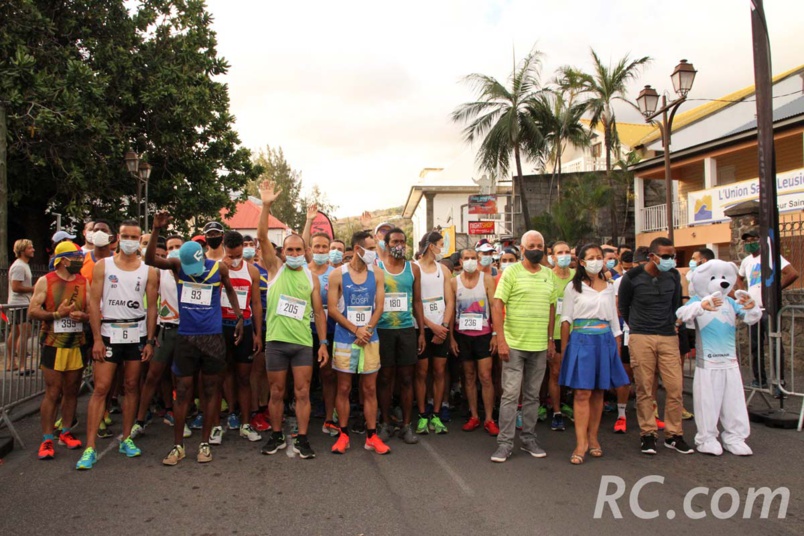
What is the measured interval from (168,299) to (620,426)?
16.7 feet

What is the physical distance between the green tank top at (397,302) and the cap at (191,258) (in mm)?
1867

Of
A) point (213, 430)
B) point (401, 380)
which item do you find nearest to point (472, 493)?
point (401, 380)

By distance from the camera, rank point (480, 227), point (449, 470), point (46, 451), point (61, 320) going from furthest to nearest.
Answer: point (480, 227) < point (61, 320) < point (46, 451) < point (449, 470)

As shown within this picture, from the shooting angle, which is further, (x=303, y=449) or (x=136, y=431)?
(x=136, y=431)

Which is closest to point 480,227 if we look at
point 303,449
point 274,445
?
point 274,445

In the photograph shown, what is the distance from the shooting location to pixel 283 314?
5.92 meters

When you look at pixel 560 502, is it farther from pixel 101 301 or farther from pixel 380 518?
pixel 101 301

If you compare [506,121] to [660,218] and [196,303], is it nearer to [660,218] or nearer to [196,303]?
[660,218]

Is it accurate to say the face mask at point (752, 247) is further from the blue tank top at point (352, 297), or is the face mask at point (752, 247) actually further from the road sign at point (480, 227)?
the road sign at point (480, 227)

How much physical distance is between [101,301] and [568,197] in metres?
22.7

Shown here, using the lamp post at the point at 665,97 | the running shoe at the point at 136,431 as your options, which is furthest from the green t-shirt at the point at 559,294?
the lamp post at the point at 665,97

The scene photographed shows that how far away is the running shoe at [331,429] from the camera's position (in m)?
6.66

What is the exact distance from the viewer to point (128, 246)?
5770 millimetres

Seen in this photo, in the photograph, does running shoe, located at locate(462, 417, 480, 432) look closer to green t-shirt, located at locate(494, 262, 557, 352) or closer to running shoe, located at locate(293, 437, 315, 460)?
green t-shirt, located at locate(494, 262, 557, 352)
